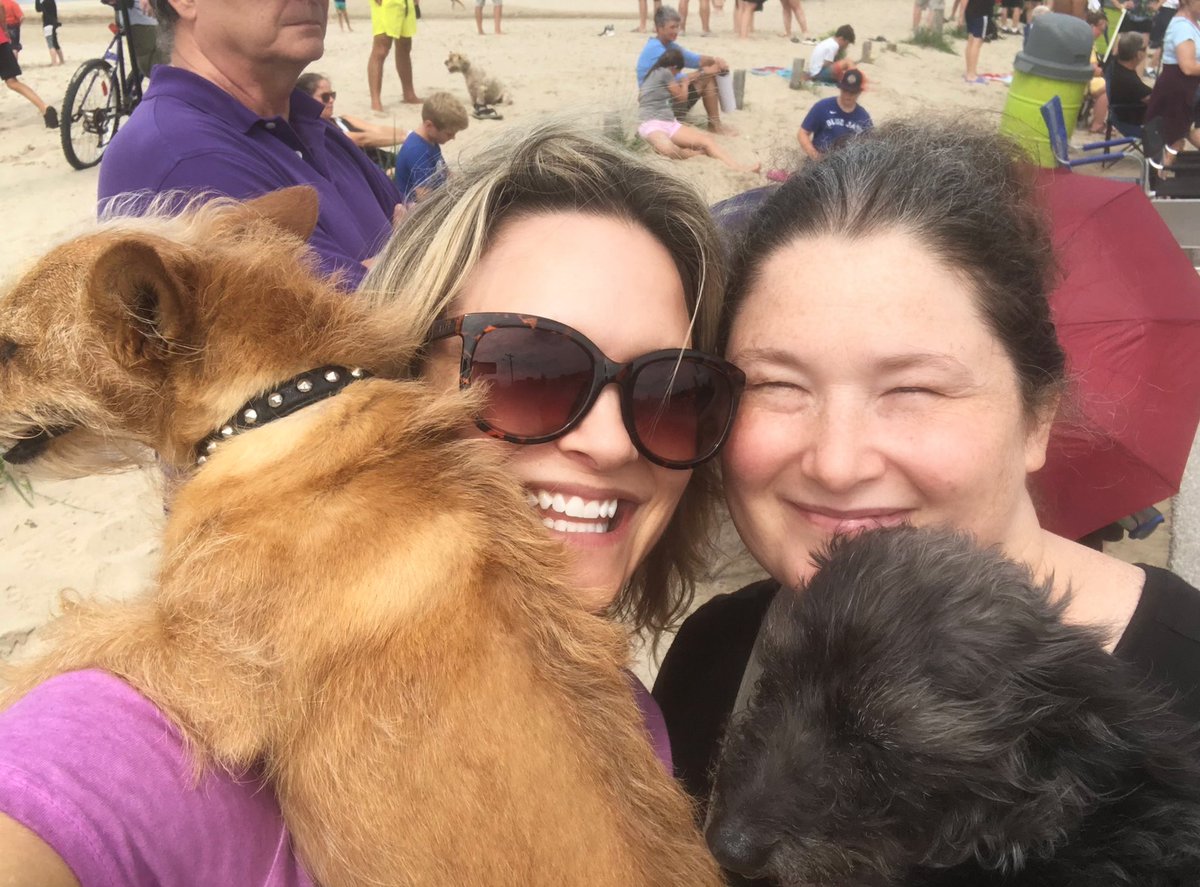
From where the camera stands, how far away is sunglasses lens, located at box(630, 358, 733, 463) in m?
1.57

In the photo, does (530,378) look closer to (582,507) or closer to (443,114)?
(582,507)

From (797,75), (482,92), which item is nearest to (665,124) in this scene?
(482,92)

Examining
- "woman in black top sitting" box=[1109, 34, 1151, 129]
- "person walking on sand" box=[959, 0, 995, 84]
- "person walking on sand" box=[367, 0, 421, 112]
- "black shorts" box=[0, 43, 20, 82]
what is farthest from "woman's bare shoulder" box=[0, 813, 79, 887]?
"person walking on sand" box=[959, 0, 995, 84]

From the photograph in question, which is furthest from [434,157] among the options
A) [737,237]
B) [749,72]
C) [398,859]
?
[749,72]

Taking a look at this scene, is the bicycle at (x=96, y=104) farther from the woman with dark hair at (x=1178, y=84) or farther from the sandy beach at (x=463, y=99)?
the woman with dark hair at (x=1178, y=84)

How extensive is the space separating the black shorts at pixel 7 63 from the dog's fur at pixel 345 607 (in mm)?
12700

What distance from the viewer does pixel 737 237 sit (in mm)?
1967

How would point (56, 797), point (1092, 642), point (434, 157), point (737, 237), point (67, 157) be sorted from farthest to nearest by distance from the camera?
point (67, 157) → point (434, 157) → point (737, 237) → point (1092, 642) → point (56, 797)

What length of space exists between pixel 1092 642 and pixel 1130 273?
7.23 feet

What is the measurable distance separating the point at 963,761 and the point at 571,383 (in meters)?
0.89

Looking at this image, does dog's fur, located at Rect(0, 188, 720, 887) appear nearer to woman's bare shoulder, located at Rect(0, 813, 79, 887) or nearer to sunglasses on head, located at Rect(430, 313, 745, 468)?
sunglasses on head, located at Rect(430, 313, 745, 468)

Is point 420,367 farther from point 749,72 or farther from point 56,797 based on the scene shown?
point 749,72

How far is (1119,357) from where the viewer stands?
8.95 ft

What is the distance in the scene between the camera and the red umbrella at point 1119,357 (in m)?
2.71
